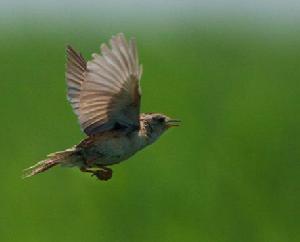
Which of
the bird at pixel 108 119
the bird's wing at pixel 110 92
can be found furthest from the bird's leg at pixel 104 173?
the bird's wing at pixel 110 92

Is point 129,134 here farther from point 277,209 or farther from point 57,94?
point 57,94

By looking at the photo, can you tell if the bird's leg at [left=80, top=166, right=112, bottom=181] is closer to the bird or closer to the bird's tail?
the bird

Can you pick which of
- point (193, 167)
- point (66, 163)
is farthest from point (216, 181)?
point (66, 163)

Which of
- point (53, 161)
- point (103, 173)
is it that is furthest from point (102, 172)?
point (53, 161)

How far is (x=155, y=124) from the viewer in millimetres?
7781

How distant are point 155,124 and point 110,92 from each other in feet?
1.33

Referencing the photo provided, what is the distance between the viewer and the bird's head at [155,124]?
7.67 metres

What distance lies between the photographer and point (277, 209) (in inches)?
538

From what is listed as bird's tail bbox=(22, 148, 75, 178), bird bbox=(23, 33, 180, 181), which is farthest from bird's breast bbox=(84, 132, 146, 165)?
bird's tail bbox=(22, 148, 75, 178)

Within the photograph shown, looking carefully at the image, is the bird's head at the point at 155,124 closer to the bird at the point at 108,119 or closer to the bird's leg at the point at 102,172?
the bird at the point at 108,119

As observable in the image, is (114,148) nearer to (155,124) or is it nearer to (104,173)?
(104,173)

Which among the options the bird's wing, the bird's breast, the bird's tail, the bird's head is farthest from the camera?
the bird's head

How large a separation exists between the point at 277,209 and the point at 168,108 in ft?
5.91

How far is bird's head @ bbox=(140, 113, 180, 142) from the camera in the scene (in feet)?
25.2
